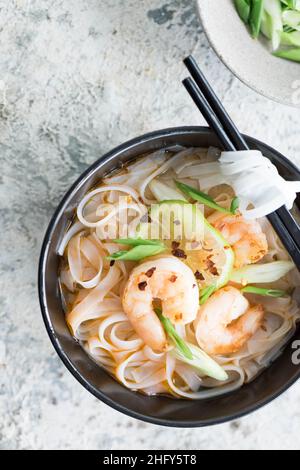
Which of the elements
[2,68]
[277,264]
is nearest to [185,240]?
[277,264]

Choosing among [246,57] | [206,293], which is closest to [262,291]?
[206,293]

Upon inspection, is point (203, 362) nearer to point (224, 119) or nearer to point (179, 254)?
point (179, 254)

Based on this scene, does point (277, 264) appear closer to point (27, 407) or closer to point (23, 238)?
point (23, 238)

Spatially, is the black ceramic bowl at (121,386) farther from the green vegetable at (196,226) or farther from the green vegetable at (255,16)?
the green vegetable at (255,16)

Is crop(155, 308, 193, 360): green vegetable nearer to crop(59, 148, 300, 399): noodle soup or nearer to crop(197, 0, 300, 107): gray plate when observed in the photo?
crop(59, 148, 300, 399): noodle soup

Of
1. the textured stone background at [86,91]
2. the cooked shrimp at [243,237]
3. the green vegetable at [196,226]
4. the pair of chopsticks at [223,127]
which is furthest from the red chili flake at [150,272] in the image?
the textured stone background at [86,91]

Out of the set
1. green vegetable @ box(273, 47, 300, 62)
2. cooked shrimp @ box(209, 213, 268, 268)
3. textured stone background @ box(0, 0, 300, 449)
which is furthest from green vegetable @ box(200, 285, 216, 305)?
green vegetable @ box(273, 47, 300, 62)
